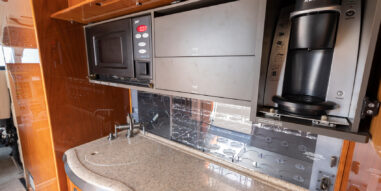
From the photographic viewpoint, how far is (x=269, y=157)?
1.06 meters

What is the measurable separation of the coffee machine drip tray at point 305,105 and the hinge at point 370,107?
0.08 m

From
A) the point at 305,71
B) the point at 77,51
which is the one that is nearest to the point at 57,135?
the point at 77,51

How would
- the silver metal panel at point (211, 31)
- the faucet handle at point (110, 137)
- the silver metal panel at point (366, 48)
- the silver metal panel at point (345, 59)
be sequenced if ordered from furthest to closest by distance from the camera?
the faucet handle at point (110, 137) → the silver metal panel at point (211, 31) → the silver metal panel at point (345, 59) → the silver metal panel at point (366, 48)

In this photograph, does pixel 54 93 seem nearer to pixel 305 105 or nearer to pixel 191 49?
pixel 191 49

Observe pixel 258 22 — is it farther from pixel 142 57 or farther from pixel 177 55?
pixel 142 57

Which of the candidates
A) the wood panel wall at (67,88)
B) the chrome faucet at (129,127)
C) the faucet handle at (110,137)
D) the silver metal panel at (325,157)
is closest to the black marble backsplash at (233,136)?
the silver metal panel at (325,157)

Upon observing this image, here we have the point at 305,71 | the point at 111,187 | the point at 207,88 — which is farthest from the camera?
the point at 111,187

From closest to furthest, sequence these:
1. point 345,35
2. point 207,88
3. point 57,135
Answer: point 345,35, point 207,88, point 57,135

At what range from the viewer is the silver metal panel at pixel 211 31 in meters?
0.69

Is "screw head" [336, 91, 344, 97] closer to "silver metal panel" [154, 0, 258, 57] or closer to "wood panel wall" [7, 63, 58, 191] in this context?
"silver metal panel" [154, 0, 258, 57]

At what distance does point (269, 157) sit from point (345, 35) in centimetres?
76

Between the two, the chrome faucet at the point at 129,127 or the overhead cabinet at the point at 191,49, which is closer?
the overhead cabinet at the point at 191,49

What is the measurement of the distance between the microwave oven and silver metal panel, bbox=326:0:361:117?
2.84 ft

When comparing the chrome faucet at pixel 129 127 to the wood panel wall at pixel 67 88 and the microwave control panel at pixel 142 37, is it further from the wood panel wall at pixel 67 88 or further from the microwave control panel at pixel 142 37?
the microwave control panel at pixel 142 37
